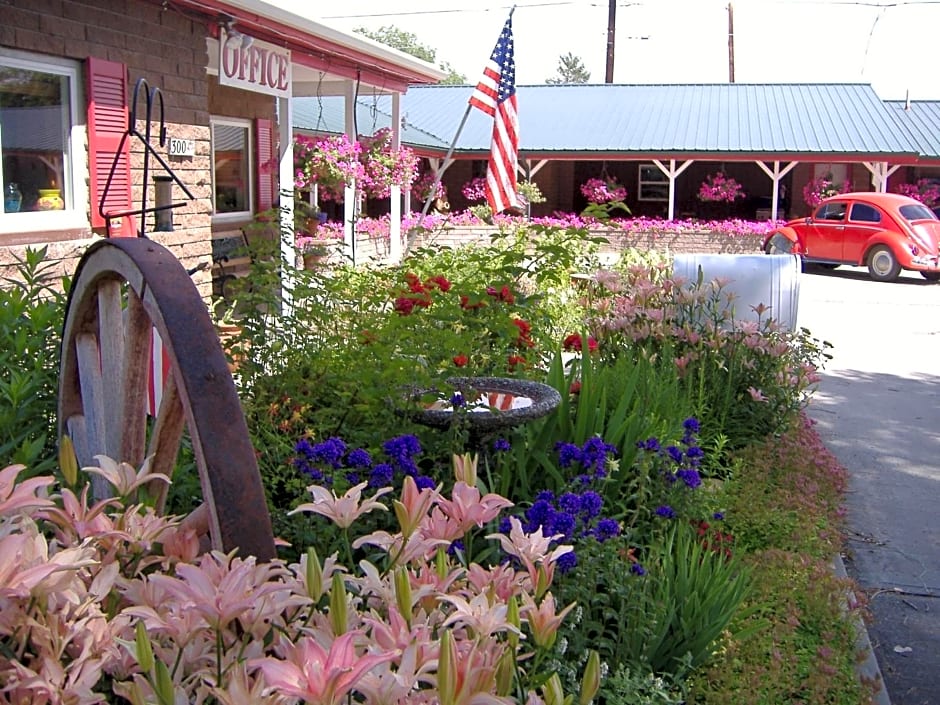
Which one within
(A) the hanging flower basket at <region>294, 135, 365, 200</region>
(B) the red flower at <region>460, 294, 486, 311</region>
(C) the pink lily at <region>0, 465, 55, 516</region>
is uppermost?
(A) the hanging flower basket at <region>294, 135, 365, 200</region>

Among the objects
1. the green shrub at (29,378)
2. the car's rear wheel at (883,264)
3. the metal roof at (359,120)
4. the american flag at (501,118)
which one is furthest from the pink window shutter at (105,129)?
the car's rear wheel at (883,264)

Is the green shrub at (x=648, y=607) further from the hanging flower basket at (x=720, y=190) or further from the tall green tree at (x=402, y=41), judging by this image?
the tall green tree at (x=402, y=41)

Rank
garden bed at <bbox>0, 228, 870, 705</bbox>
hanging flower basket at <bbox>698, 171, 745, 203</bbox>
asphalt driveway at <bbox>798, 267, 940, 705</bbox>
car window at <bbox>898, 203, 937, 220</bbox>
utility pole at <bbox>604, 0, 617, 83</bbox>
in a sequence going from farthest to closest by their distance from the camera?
utility pole at <bbox>604, 0, 617, 83</bbox> < hanging flower basket at <bbox>698, 171, 745, 203</bbox> < car window at <bbox>898, 203, 937, 220</bbox> < asphalt driveway at <bbox>798, 267, 940, 705</bbox> < garden bed at <bbox>0, 228, 870, 705</bbox>

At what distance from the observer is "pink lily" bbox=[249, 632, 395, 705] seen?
1.19 metres

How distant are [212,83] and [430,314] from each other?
8.05 meters

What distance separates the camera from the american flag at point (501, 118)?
14.2 m

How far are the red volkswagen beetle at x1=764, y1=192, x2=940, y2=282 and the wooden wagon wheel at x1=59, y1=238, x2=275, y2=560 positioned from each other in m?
18.6

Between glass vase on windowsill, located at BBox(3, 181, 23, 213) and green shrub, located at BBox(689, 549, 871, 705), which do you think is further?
glass vase on windowsill, located at BBox(3, 181, 23, 213)

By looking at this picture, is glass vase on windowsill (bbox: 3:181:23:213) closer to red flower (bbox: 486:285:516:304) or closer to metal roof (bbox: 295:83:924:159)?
red flower (bbox: 486:285:516:304)

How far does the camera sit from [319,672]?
47.5 inches

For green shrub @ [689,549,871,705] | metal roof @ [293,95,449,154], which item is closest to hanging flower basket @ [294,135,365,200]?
metal roof @ [293,95,449,154]

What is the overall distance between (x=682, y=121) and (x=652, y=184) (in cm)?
350

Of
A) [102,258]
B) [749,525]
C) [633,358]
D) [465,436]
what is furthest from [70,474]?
Answer: [633,358]

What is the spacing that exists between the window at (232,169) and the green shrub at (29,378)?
897 centimetres
